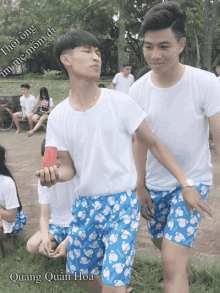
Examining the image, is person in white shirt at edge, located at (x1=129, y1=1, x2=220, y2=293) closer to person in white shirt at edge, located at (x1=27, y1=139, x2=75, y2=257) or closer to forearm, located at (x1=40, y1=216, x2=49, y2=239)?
person in white shirt at edge, located at (x1=27, y1=139, x2=75, y2=257)

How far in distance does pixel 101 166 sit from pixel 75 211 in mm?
349

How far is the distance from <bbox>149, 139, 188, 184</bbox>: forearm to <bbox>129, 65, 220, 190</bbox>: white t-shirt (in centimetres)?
19

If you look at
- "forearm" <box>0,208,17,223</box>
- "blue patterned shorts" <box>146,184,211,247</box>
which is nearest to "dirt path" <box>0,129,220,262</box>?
"forearm" <box>0,208,17,223</box>

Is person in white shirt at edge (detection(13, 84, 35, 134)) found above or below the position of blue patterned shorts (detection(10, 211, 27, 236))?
below

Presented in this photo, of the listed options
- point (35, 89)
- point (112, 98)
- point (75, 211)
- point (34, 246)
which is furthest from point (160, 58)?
point (35, 89)

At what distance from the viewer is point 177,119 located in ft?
7.23

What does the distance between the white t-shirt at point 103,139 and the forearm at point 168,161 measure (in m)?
0.18

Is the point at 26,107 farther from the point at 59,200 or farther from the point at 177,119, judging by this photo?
the point at 177,119

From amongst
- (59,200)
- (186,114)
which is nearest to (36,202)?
(59,200)

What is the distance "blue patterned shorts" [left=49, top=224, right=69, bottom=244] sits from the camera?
9.87 ft

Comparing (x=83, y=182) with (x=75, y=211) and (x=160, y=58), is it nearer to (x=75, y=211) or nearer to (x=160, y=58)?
(x=75, y=211)

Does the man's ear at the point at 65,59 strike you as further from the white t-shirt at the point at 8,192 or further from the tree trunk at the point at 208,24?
the tree trunk at the point at 208,24

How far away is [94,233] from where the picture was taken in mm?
2055

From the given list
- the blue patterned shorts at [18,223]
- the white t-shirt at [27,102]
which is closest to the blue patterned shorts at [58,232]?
the blue patterned shorts at [18,223]
